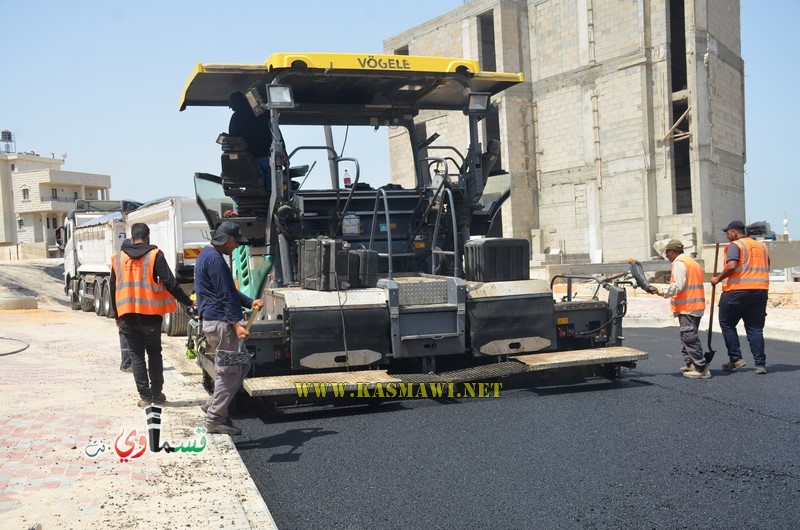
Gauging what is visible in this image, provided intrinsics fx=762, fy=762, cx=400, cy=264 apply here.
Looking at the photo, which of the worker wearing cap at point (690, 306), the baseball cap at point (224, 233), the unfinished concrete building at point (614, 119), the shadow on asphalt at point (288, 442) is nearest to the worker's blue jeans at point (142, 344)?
the baseball cap at point (224, 233)

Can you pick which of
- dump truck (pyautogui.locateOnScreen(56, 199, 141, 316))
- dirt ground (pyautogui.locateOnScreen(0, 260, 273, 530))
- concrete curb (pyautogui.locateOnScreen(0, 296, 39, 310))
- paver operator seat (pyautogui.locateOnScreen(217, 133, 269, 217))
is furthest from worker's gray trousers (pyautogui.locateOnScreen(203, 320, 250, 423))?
concrete curb (pyautogui.locateOnScreen(0, 296, 39, 310))

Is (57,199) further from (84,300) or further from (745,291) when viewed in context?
(745,291)

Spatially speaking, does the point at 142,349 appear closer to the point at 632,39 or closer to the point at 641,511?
the point at 641,511

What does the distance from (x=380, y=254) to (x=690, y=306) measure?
291 centimetres

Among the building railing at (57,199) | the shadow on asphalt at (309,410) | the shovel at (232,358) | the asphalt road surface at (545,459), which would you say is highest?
the building railing at (57,199)

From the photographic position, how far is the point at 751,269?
7.36m

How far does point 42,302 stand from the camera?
23.9m

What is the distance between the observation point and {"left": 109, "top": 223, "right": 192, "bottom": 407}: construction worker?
6.18m

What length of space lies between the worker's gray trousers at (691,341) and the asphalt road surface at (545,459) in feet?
1.19

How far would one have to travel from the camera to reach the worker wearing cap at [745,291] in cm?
735

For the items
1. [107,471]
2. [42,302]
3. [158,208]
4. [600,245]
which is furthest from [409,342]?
[600,245]

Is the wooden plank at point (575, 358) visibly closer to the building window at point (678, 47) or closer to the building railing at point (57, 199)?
the building window at point (678, 47)

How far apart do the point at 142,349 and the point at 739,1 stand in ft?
95.3

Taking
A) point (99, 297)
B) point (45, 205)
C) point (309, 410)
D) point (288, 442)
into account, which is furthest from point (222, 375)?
point (45, 205)
